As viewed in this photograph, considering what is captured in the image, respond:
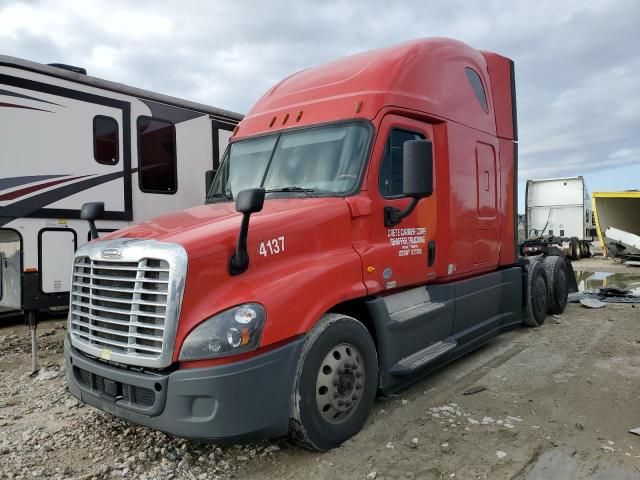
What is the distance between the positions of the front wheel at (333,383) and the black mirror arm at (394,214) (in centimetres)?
92

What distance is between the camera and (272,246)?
3471mm

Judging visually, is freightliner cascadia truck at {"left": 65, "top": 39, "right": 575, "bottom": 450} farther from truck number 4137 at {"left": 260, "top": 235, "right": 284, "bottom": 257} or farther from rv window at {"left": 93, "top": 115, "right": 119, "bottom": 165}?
rv window at {"left": 93, "top": 115, "right": 119, "bottom": 165}

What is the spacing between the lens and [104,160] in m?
6.61

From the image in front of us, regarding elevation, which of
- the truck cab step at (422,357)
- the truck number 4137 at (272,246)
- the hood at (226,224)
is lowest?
the truck cab step at (422,357)

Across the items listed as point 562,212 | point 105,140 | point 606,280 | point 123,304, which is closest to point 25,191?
point 105,140

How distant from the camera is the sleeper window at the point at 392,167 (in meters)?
4.23

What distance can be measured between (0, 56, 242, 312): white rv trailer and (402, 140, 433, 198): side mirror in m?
4.33

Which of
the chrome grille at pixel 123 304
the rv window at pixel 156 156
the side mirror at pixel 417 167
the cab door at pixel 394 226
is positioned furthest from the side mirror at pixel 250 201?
the rv window at pixel 156 156

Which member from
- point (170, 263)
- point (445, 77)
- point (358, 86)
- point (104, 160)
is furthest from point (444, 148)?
point (104, 160)

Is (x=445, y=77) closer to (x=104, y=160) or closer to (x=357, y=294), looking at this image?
(x=357, y=294)

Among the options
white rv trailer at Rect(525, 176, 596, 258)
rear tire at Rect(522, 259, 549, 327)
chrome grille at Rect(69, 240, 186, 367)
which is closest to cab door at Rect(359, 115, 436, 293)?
chrome grille at Rect(69, 240, 186, 367)

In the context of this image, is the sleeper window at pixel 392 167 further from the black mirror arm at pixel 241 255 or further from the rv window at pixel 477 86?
the rv window at pixel 477 86

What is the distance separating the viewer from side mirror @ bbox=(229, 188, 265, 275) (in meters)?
3.14

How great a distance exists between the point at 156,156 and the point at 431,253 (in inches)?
170
